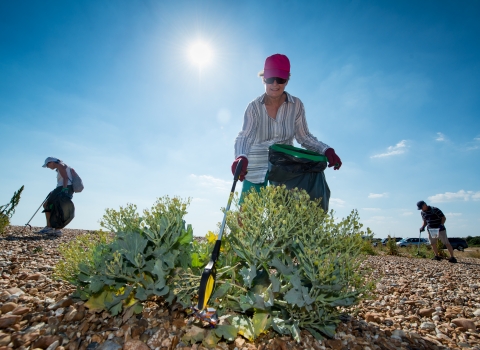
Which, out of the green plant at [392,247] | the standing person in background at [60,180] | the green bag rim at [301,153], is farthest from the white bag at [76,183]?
the green plant at [392,247]

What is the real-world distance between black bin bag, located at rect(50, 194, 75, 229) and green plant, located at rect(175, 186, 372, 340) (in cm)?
720

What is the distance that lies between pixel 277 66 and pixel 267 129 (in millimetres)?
761

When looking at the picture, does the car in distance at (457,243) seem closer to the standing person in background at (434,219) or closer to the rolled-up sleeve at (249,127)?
the standing person in background at (434,219)

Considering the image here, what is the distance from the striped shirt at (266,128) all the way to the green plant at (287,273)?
1262mm

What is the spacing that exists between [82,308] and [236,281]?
133cm

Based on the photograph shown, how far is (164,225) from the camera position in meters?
2.34

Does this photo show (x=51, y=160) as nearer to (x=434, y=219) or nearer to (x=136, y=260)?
(x=136, y=260)

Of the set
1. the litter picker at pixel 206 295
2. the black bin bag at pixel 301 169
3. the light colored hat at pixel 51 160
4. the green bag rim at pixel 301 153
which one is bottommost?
the litter picker at pixel 206 295

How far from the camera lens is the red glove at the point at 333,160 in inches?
125

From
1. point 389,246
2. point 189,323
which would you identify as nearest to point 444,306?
point 189,323

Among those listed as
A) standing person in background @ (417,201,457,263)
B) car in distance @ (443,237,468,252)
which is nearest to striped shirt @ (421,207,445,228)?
standing person in background @ (417,201,457,263)

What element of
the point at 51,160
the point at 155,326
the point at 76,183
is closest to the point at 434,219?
the point at 155,326

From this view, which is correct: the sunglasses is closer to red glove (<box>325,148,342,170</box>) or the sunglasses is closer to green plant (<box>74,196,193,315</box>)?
red glove (<box>325,148,342,170</box>)

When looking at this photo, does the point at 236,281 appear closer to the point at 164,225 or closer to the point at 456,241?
the point at 164,225
